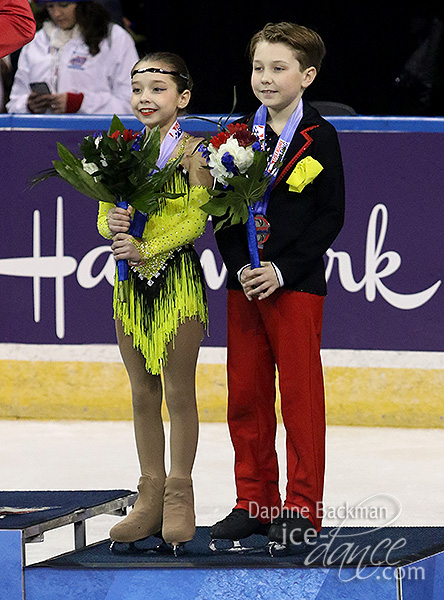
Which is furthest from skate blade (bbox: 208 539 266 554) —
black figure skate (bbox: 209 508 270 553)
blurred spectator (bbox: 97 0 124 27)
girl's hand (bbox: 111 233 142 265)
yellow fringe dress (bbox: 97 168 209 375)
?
blurred spectator (bbox: 97 0 124 27)

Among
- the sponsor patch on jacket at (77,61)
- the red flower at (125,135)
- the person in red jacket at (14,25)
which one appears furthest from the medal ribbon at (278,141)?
the sponsor patch on jacket at (77,61)

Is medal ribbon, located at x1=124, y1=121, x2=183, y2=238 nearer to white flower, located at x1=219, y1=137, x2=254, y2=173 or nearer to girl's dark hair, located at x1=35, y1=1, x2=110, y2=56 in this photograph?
white flower, located at x1=219, y1=137, x2=254, y2=173

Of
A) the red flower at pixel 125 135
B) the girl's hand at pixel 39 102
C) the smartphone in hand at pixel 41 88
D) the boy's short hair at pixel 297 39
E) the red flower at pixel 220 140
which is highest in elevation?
the smartphone in hand at pixel 41 88

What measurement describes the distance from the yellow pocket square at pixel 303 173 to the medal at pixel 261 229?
0.44 ft

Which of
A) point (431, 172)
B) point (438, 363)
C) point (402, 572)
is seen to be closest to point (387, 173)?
point (431, 172)

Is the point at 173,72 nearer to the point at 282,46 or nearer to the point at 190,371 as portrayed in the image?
the point at 282,46

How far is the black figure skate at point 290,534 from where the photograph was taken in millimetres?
3451

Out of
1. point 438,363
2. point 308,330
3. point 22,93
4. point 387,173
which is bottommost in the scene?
point 438,363

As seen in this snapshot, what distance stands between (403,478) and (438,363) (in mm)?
1089

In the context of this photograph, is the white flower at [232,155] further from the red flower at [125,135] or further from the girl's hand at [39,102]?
the girl's hand at [39,102]

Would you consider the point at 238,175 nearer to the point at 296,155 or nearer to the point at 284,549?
the point at 296,155

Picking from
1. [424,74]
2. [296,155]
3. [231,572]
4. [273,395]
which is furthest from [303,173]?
[424,74]

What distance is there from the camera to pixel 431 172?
6.37 m

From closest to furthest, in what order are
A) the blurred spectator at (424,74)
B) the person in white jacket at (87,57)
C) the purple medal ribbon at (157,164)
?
the purple medal ribbon at (157,164)
the person in white jacket at (87,57)
the blurred spectator at (424,74)
